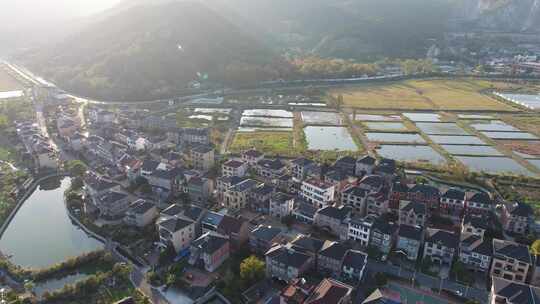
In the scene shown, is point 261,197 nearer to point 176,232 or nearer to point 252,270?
point 176,232

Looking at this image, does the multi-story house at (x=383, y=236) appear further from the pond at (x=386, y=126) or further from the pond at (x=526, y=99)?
the pond at (x=526, y=99)

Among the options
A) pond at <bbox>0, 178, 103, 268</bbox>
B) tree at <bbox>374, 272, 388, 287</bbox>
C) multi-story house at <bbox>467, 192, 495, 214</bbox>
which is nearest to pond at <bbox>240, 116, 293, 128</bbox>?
pond at <bbox>0, 178, 103, 268</bbox>

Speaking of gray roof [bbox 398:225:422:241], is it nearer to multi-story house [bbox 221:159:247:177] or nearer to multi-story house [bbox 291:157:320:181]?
multi-story house [bbox 291:157:320:181]

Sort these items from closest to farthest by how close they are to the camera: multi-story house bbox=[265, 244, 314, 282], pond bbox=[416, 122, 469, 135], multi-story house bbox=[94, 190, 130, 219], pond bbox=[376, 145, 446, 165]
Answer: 1. multi-story house bbox=[265, 244, 314, 282]
2. multi-story house bbox=[94, 190, 130, 219]
3. pond bbox=[376, 145, 446, 165]
4. pond bbox=[416, 122, 469, 135]

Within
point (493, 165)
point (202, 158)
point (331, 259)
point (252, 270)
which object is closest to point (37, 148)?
point (202, 158)

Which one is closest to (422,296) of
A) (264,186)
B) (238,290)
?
(238,290)

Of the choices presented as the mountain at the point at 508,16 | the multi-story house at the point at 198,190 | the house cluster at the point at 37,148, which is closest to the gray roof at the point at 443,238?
the multi-story house at the point at 198,190
